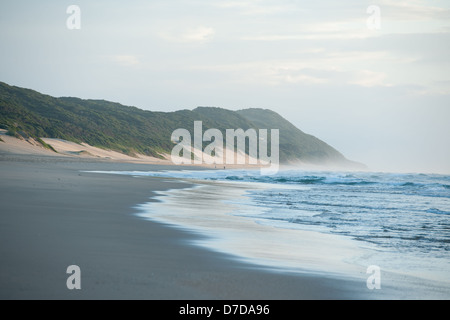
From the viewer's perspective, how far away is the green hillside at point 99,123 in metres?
60.8

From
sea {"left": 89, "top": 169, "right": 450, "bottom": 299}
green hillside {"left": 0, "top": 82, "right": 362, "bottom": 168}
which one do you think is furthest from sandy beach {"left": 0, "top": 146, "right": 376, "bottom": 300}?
green hillside {"left": 0, "top": 82, "right": 362, "bottom": 168}

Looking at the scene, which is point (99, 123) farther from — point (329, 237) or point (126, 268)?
point (126, 268)

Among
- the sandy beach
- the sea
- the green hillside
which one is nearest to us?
the sandy beach

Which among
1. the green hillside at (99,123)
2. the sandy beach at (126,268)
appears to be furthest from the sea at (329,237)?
the green hillside at (99,123)

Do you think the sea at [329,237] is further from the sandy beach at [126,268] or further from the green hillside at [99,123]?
the green hillside at [99,123]

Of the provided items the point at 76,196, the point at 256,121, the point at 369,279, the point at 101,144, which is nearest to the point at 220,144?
the point at 101,144

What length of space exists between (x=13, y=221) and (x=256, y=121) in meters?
188

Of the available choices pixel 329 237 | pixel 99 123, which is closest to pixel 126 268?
pixel 329 237

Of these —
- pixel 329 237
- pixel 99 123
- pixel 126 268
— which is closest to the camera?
pixel 126 268

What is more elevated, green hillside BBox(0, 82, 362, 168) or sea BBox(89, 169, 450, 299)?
green hillside BBox(0, 82, 362, 168)

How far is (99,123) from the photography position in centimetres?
9256

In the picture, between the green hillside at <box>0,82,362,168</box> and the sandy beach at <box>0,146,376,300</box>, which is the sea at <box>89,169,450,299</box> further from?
the green hillside at <box>0,82,362,168</box>

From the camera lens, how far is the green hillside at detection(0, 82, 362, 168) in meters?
60.8
